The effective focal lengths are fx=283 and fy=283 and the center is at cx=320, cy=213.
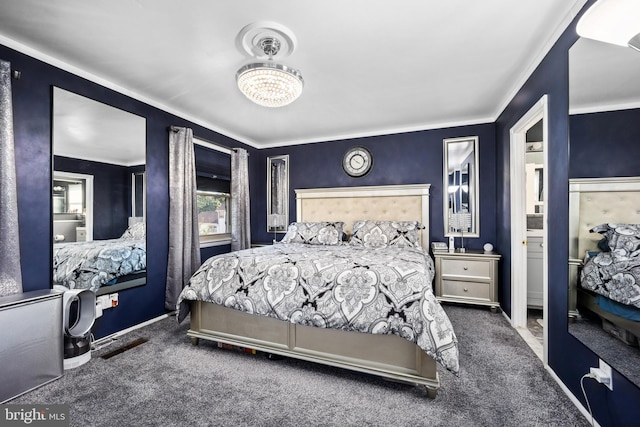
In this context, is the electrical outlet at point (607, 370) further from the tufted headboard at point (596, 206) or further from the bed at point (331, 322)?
the bed at point (331, 322)

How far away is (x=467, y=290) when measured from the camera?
3447mm

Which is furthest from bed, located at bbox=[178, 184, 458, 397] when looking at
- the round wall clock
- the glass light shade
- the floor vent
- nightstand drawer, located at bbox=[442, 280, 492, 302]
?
the round wall clock

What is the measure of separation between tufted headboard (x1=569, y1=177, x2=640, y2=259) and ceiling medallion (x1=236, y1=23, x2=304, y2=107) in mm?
1976

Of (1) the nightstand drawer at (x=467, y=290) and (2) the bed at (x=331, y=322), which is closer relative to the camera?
(2) the bed at (x=331, y=322)

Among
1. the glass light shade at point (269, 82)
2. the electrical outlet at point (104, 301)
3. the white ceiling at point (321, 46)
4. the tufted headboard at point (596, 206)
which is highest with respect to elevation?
the white ceiling at point (321, 46)

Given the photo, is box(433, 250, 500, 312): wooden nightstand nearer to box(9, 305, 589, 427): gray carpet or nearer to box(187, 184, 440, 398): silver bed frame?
box(9, 305, 589, 427): gray carpet

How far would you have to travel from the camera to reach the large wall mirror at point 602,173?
126cm

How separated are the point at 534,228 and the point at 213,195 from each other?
428cm

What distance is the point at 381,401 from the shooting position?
70.4 inches

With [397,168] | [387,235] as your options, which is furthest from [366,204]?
[387,235]

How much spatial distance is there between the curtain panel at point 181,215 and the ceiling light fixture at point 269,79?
1.61m

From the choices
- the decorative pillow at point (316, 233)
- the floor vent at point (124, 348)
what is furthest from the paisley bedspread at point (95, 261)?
the decorative pillow at point (316, 233)

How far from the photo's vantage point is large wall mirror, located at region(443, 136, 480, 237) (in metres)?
3.86

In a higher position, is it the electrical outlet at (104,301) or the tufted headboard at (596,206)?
the tufted headboard at (596,206)
